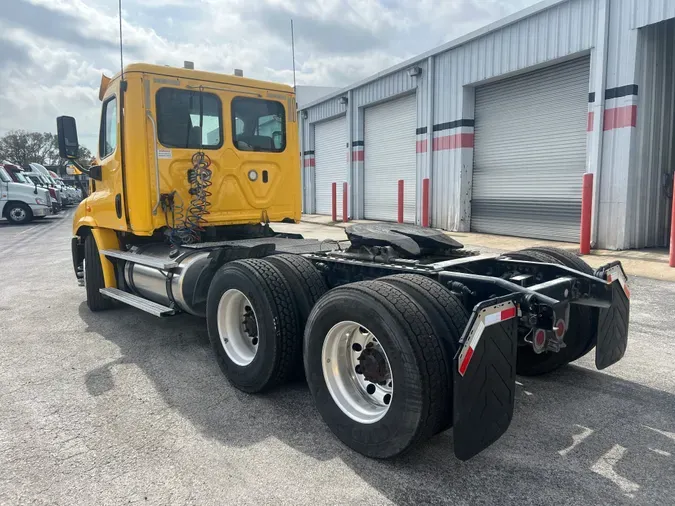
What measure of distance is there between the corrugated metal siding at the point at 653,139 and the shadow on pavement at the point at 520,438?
24.7 ft

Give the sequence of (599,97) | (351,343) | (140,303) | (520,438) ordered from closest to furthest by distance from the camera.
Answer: (520,438), (351,343), (140,303), (599,97)

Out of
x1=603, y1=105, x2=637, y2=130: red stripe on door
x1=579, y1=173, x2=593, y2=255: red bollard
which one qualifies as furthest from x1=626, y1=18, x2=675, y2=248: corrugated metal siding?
x1=579, y1=173, x2=593, y2=255: red bollard

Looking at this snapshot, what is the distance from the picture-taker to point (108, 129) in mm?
5945

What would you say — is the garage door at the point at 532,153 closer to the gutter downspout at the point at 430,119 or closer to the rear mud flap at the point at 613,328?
the gutter downspout at the point at 430,119

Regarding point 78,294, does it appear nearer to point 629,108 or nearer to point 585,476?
point 585,476

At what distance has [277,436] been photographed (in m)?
3.24

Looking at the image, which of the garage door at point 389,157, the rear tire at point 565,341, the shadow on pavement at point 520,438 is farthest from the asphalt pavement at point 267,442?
the garage door at point 389,157

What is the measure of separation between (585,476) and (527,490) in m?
0.35

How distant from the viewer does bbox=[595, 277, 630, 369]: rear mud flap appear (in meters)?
3.24

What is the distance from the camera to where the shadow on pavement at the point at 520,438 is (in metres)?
2.61

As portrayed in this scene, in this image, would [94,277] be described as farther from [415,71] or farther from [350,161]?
[350,161]

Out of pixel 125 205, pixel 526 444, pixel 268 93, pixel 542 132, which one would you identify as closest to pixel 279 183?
pixel 268 93

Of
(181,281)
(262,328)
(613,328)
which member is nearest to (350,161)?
(181,281)

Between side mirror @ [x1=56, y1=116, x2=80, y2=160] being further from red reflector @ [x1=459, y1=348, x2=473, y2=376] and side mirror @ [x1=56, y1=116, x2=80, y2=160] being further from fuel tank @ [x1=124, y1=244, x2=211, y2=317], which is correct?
red reflector @ [x1=459, y1=348, x2=473, y2=376]
